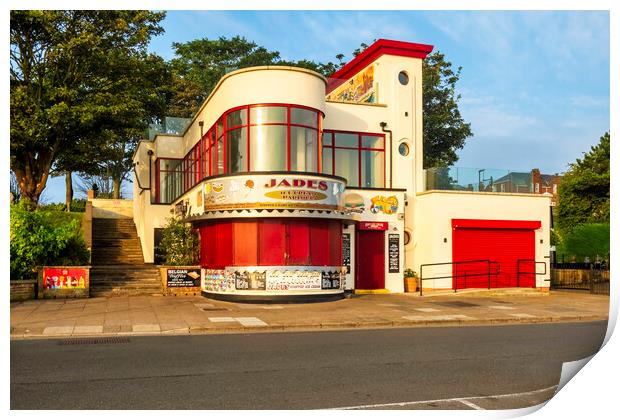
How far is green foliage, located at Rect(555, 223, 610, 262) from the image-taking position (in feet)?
129

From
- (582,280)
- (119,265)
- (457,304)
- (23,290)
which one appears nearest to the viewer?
(23,290)

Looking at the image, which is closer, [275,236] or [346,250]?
[275,236]

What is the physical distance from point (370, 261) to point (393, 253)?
41.6 inches

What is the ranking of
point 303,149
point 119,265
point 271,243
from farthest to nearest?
point 119,265 → point 303,149 → point 271,243

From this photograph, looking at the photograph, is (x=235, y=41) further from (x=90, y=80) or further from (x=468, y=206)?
(x=468, y=206)

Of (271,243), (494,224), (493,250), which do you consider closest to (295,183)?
(271,243)

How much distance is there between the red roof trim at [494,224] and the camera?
27.8 meters

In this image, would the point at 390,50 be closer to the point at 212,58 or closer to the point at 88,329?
the point at 88,329

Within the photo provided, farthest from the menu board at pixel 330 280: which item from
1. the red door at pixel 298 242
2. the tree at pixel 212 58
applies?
the tree at pixel 212 58

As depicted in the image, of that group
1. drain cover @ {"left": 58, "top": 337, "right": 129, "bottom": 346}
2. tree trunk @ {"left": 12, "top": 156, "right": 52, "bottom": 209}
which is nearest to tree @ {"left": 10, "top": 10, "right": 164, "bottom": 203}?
tree trunk @ {"left": 12, "top": 156, "right": 52, "bottom": 209}

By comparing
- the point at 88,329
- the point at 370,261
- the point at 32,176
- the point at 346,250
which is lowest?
the point at 88,329

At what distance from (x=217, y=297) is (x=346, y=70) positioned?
15.2 m

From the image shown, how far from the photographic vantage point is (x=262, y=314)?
1788 cm

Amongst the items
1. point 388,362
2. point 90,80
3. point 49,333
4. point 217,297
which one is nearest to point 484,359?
point 388,362
